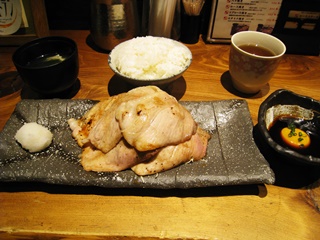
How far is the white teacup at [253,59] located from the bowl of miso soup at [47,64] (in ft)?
3.78

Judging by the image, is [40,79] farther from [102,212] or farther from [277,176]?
[277,176]

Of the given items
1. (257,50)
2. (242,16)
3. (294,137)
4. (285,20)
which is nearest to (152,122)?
(294,137)

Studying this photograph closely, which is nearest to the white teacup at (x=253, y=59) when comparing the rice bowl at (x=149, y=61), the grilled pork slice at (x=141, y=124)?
the rice bowl at (x=149, y=61)

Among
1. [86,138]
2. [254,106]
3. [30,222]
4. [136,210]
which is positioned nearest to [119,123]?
[86,138]

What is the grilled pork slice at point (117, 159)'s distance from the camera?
1417 millimetres

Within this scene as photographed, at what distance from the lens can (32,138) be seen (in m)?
1.50

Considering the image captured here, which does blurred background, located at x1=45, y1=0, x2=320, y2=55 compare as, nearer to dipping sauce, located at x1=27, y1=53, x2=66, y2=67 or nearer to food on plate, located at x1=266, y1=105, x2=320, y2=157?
dipping sauce, located at x1=27, y1=53, x2=66, y2=67

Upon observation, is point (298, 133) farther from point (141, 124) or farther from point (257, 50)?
point (141, 124)

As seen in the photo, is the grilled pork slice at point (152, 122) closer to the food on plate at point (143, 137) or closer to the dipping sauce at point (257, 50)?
the food on plate at point (143, 137)

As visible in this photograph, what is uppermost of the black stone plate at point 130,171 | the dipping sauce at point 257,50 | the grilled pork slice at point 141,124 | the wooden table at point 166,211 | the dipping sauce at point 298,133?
the dipping sauce at point 257,50

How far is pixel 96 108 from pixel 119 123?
36cm

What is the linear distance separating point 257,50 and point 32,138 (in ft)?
5.53

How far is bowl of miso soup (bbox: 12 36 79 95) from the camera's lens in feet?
5.49

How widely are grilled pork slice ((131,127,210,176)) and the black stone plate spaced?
32 millimetres
